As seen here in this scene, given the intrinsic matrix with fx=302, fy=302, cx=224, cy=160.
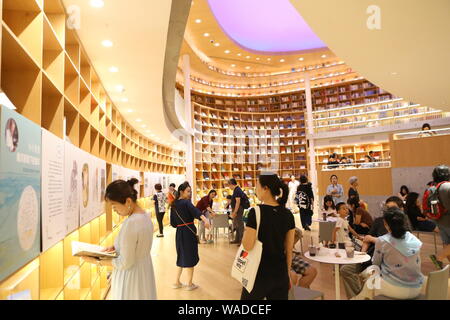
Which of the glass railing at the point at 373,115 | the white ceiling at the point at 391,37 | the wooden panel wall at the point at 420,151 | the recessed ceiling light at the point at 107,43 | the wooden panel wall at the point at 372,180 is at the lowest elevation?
the wooden panel wall at the point at 372,180

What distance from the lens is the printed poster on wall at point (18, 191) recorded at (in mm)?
1502

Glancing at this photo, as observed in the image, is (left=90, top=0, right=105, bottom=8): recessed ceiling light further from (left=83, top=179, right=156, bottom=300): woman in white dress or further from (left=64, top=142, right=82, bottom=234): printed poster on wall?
(left=83, top=179, right=156, bottom=300): woman in white dress

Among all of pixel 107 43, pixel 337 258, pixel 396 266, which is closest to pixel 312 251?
pixel 337 258

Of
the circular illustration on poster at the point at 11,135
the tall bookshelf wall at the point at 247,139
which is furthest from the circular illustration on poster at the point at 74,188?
the tall bookshelf wall at the point at 247,139

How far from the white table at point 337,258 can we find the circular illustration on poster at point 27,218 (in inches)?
98.8

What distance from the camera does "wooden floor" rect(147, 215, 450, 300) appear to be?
3988 millimetres

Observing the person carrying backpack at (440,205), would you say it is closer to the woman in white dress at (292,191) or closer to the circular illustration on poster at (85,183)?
the circular illustration on poster at (85,183)

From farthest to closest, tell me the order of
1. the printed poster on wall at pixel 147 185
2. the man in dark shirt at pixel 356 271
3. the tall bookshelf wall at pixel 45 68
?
the printed poster on wall at pixel 147 185 → the man in dark shirt at pixel 356 271 → the tall bookshelf wall at pixel 45 68

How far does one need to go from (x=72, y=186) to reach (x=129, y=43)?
6.42ft

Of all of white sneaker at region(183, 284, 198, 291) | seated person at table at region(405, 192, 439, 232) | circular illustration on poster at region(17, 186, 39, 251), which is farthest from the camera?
Answer: seated person at table at region(405, 192, 439, 232)

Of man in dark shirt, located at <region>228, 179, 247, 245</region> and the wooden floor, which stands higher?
man in dark shirt, located at <region>228, 179, 247, 245</region>

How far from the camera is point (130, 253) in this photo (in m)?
1.84

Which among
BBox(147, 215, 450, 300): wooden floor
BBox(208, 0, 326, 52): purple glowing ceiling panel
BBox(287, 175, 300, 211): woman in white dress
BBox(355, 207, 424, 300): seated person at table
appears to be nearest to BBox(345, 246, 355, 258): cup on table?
BBox(355, 207, 424, 300): seated person at table
